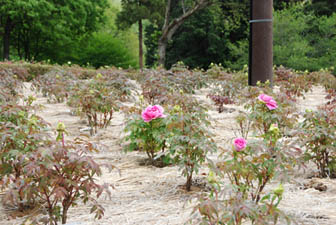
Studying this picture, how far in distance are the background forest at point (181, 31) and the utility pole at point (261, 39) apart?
13.2 metres

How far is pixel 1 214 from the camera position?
194 centimetres

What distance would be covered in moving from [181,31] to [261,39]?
20818 millimetres

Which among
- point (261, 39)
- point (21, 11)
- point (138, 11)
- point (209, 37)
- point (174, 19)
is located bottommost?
point (261, 39)

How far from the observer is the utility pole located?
4617 millimetres

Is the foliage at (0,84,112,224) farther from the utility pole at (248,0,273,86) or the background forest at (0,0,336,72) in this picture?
the background forest at (0,0,336,72)

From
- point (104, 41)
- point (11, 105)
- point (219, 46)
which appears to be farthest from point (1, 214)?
point (104, 41)

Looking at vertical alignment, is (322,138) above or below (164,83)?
below

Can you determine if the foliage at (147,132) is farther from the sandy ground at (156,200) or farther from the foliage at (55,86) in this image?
the foliage at (55,86)

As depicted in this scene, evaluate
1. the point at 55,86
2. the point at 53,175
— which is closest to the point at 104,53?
the point at 55,86

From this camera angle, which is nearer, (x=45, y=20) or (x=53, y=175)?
(x=53, y=175)

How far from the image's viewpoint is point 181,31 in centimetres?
2506

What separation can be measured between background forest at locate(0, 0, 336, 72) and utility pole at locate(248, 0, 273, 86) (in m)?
13.2

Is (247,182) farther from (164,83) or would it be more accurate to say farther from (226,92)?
(226,92)

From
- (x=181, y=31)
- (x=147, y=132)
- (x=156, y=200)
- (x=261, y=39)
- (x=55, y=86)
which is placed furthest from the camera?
(x=181, y=31)
